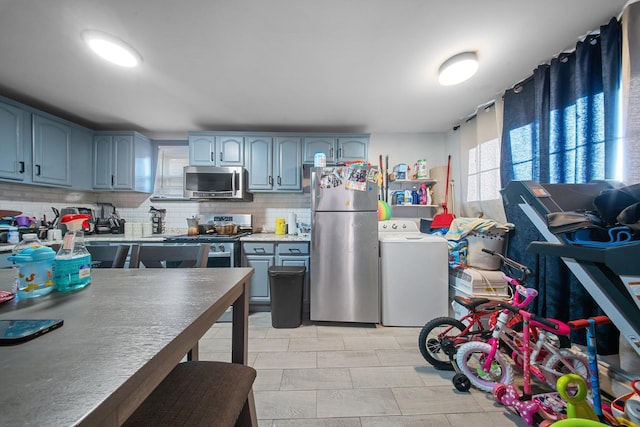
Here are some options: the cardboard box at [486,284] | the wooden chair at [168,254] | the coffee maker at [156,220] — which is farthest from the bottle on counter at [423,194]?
the coffee maker at [156,220]

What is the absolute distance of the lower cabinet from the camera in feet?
8.98

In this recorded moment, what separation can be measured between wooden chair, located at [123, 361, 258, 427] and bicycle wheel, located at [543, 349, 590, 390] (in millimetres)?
1679

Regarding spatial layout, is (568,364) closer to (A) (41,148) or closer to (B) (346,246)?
(B) (346,246)

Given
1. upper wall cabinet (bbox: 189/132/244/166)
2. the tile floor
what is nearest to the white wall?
upper wall cabinet (bbox: 189/132/244/166)

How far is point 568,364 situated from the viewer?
4.35 ft

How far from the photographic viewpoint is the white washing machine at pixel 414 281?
2396mm

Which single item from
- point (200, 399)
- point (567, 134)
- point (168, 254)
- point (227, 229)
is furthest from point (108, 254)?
point (567, 134)

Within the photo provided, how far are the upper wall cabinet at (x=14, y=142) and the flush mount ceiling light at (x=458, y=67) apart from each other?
405 cm

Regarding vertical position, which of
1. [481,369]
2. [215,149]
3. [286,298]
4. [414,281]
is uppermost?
[215,149]

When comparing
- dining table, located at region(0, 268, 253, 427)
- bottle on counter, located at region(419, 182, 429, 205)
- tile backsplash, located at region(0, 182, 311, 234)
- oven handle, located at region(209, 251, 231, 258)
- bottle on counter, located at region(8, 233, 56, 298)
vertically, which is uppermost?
bottle on counter, located at region(419, 182, 429, 205)

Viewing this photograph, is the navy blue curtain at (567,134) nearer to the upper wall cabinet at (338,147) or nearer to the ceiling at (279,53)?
the ceiling at (279,53)

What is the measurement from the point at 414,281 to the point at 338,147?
1.87 meters

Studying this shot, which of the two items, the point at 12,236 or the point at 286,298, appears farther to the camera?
the point at 286,298

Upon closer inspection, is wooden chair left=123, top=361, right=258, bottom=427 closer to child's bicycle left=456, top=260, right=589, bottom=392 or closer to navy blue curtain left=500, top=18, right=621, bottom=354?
child's bicycle left=456, top=260, right=589, bottom=392
